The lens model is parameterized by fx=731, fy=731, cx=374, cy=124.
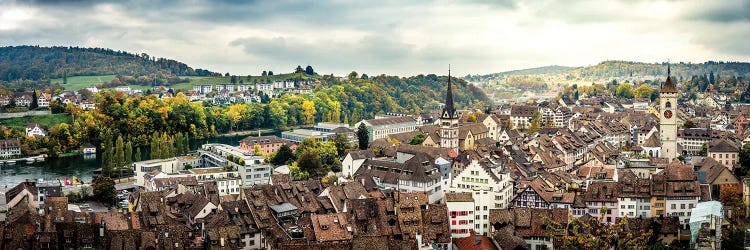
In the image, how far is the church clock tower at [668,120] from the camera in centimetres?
4310

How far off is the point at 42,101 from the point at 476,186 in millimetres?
71247

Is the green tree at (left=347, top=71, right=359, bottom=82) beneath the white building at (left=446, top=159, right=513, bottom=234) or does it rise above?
above

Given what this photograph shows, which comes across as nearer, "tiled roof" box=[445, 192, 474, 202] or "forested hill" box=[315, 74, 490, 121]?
"tiled roof" box=[445, 192, 474, 202]

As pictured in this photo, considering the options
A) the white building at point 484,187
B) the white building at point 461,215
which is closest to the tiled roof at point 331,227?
the white building at point 461,215

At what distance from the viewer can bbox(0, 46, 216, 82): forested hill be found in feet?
483

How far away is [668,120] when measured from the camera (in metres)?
43.4

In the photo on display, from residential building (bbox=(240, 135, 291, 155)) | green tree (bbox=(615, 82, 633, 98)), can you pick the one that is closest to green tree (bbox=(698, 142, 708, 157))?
residential building (bbox=(240, 135, 291, 155))

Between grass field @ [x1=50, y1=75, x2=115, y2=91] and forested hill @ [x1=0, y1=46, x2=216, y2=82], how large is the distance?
6.86 ft

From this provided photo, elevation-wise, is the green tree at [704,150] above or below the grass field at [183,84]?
below

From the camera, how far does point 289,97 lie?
10162cm

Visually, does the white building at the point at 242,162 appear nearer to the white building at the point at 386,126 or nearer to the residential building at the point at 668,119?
the white building at the point at 386,126

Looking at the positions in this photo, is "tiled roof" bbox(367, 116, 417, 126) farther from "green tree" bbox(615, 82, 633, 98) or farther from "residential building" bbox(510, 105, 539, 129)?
"green tree" bbox(615, 82, 633, 98)

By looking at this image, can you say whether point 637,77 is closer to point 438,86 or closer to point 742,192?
point 438,86

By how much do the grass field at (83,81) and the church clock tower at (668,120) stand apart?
10764cm
